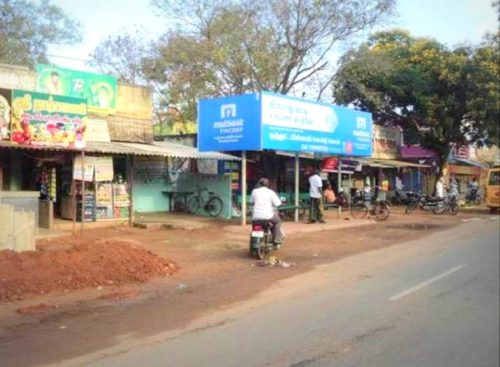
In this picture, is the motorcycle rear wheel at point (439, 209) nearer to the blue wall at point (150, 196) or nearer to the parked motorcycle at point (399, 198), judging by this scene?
the parked motorcycle at point (399, 198)

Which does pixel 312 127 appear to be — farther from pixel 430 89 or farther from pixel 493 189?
pixel 430 89

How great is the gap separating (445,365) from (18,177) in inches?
601

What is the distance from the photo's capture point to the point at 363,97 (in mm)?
32844

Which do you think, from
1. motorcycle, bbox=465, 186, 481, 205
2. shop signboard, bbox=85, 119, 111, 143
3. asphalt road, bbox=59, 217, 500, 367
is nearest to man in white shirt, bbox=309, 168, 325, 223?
shop signboard, bbox=85, 119, 111, 143

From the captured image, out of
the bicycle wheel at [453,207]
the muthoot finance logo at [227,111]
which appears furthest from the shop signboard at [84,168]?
the bicycle wheel at [453,207]

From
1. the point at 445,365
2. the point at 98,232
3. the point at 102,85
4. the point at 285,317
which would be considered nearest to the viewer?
the point at 445,365

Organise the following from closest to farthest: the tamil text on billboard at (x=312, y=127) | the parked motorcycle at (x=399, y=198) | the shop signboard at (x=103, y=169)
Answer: the shop signboard at (x=103, y=169), the tamil text on billboard at (x=312, y=127), the parked motorcycle at (x=399, y=198)

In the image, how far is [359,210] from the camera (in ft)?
85.6

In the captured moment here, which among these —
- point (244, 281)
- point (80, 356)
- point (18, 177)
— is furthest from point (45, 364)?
point (18, 177)

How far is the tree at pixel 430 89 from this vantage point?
29.2 metres

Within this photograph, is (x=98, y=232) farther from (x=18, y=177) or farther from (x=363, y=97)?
(x=363, y=97)

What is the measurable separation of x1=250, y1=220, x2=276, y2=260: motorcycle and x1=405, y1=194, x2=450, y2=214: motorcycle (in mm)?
15495

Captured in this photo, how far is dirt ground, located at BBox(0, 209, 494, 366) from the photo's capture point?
648 cm

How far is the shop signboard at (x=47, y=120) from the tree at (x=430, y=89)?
55.8 feet
